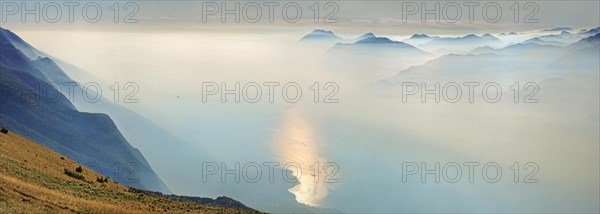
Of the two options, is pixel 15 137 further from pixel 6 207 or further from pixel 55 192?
pixel 6 207

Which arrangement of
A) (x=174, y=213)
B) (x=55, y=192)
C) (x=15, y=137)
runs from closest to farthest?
(x=55, y=192)
(x=174, y=213)
(x=15, y=137)

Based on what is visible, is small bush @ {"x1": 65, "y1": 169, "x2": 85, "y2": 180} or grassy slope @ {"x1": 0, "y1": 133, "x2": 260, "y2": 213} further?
small bush @ {"x1": 65, "y1": 169, "x2": 85, "y2": 180}

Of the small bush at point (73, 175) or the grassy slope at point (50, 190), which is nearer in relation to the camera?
the grassy slope at point (50, 190)

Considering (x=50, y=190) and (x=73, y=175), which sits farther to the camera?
(x=73, y=175)

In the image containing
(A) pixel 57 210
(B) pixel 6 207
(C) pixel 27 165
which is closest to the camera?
(B) pixel 6 207

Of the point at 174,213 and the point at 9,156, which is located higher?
the point at 9,156

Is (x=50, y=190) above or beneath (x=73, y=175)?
above

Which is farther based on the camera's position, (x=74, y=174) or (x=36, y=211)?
(x=74, y=174)

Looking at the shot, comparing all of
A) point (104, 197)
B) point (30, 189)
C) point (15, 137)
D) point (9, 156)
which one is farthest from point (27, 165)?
point (15, 137)
